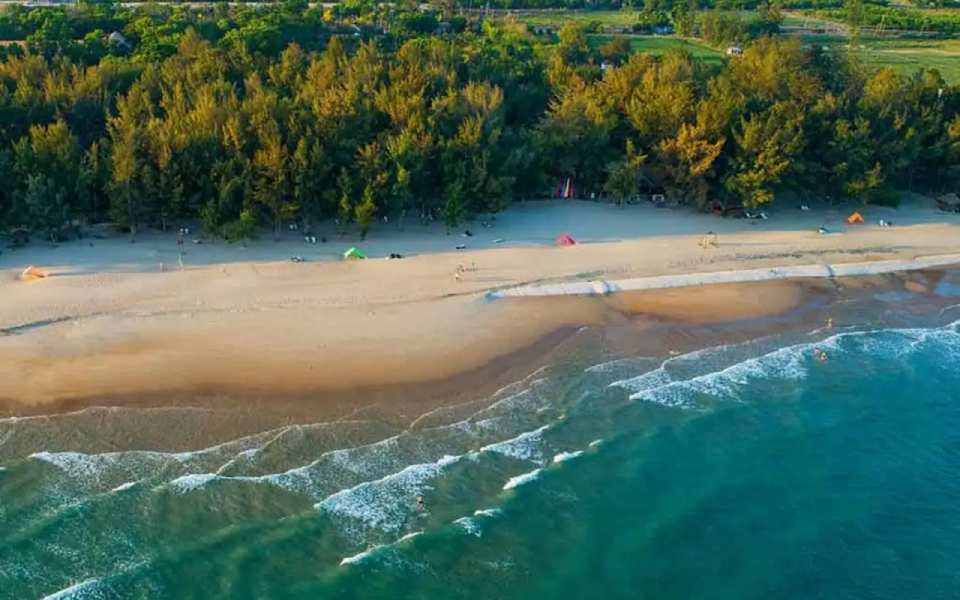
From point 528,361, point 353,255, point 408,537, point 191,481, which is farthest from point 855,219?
point 191,481

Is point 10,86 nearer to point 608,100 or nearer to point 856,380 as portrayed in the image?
point 608,100

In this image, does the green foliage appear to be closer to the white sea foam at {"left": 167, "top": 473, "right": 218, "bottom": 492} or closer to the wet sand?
the wet sand

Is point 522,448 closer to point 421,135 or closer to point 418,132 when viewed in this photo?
point 421,135

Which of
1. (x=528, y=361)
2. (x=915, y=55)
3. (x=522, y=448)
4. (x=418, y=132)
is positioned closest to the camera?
(x=522, y=448)

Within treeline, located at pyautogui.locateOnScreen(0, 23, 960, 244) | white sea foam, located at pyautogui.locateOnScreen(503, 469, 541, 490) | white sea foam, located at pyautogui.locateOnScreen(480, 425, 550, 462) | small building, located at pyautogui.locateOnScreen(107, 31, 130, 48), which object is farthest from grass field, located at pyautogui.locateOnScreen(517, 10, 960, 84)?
white sea foam, located at pyautogui.locateOnScreen(503, 469, 541, 490)

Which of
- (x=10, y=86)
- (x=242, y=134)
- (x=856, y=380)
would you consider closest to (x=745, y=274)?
(x=856, y=380)

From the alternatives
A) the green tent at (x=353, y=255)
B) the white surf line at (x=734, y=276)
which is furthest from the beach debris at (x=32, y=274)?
the white surf line at (x=734, y=276)

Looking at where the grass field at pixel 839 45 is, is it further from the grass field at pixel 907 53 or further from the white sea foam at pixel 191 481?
the white sea foam at pixel 191 481
